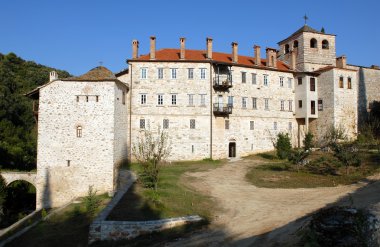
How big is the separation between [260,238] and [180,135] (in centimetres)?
2139

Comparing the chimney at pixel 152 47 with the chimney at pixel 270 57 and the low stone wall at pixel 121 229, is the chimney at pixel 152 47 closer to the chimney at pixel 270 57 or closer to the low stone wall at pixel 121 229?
the chimney at pixel 270 57

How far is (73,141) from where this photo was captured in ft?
78.6

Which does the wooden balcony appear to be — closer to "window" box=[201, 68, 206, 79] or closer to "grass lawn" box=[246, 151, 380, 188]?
"window" box=[201, 68, 206, 79]

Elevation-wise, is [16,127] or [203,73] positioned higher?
[203,73]

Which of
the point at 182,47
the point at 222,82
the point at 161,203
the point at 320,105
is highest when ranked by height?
the point at 182,47

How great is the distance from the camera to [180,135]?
32188 millimetres

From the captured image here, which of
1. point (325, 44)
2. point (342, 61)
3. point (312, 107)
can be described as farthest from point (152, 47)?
point (342, 61)

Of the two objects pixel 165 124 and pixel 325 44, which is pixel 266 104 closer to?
pixel 165 124

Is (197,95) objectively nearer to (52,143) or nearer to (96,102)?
(96,102)

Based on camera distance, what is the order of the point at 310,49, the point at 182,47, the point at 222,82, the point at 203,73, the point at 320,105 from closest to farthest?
the point at 182,47 → the point at 203,73 → the point at 222,82 → the point at 320,105 → the point at 310,49

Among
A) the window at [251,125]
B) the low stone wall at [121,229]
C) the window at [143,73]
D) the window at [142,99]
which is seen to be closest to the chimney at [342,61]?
the window at [251,125]

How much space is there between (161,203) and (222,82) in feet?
62.8

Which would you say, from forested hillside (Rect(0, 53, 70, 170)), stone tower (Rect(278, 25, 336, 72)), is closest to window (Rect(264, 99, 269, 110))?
stone tower (Rect(278, 25, 336, 72))

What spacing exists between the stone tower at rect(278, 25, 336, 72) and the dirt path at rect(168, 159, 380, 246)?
21368mm
